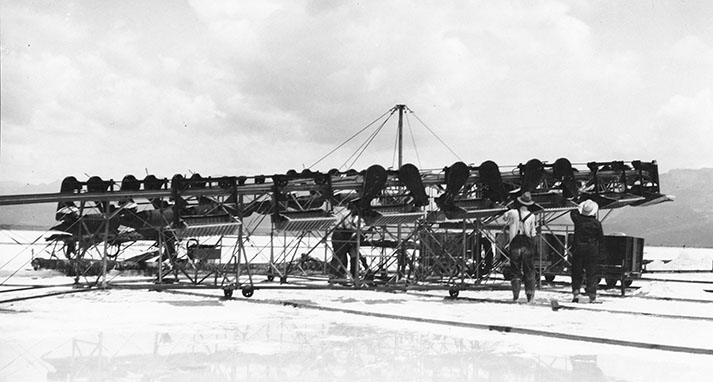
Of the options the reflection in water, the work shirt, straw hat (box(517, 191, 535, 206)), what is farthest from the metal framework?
the reflection in water

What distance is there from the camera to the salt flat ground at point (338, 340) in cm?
759

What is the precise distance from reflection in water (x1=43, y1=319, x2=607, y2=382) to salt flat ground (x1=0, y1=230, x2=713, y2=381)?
21mm

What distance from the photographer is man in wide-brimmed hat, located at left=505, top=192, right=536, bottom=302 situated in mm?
15891

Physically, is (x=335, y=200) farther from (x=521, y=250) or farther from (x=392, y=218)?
(x=521, y=250)

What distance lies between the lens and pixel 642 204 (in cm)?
1998

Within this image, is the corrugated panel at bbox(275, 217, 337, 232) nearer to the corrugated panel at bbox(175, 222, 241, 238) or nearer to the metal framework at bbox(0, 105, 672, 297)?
the metal framework at bbox(0, 105, 672, 297)

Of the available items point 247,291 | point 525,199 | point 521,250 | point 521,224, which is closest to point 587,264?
point 521,250

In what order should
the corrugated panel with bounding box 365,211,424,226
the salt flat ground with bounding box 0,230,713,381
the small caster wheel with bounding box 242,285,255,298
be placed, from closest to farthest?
the salt flat ground with bounding box 0,230,713,381, the small caster wheel with bounding box 242,285,255,298, the corrugated panel with bounding box 365,211,424,226

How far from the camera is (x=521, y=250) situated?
1617 centimetres

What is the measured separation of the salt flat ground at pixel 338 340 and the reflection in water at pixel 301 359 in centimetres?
2

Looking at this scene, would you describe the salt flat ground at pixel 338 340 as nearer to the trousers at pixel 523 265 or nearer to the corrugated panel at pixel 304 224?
the trousers at pixel 523 265

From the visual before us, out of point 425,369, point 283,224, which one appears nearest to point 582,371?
point 425,369

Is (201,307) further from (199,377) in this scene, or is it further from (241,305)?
(199,377)

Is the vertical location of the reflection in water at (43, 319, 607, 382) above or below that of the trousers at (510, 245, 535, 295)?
below
